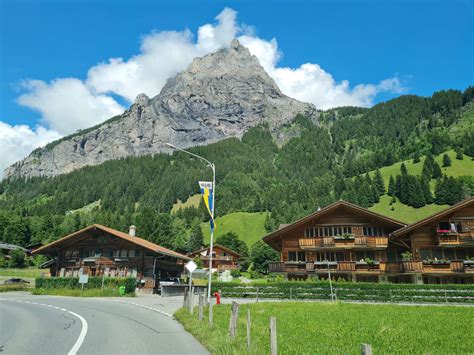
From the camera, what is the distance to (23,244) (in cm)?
12394

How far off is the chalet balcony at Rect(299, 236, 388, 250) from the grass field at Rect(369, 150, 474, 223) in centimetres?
7575

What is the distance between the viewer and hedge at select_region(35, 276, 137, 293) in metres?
41.0

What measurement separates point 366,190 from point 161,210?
4073 inches

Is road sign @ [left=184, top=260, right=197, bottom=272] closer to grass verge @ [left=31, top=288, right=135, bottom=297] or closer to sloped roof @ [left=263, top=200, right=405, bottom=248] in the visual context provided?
grass verge @ [left=31, top=288, right=135, bottom=297]

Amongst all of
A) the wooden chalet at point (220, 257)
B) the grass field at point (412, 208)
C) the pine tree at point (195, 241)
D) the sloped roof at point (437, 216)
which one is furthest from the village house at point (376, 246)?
the pine tree at point (195, 241)

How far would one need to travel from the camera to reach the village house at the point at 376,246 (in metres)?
37.9

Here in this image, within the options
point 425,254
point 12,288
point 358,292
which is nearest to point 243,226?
point 12,288

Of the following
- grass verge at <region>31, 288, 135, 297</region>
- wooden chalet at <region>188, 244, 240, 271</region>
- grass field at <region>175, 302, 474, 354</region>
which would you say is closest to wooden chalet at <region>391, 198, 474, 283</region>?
grass field at <region>175, 302, 474, 354</region>

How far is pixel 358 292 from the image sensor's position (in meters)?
30.5

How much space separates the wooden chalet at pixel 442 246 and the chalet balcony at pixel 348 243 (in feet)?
5.79

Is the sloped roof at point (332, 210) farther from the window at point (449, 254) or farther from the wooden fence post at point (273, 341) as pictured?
the wooden fence post at point (273, 341)

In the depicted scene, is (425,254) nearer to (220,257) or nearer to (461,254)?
(461,254)

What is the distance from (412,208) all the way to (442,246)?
92.3 metres

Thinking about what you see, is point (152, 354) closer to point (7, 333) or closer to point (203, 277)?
point (7, 333)
